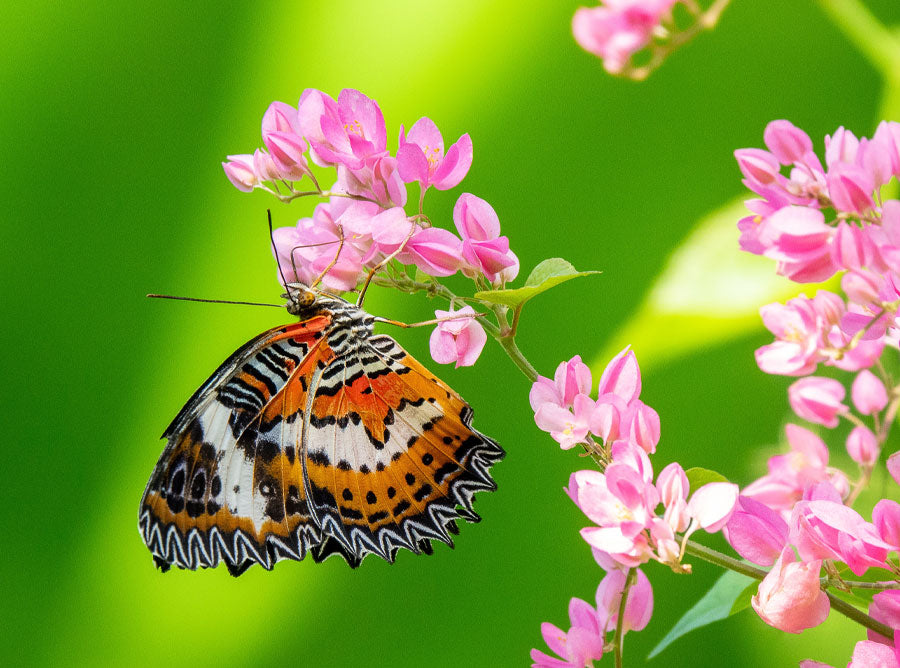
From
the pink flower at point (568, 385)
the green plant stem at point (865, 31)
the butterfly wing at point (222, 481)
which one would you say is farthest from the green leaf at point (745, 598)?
the green plant stem at point (865, 31)

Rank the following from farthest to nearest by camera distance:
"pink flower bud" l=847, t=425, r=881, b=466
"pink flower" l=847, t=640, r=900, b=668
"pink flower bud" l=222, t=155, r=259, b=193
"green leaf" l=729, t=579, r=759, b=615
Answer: "pink flower bud" l=847, t=425, r=881, b=466 → "pink flower bud" l=222, t=155, r=259, b=193 → "green leaf" l=729, t=579, r=759, b=615 → "pink flower" l=847, t=640, r=900, b=668

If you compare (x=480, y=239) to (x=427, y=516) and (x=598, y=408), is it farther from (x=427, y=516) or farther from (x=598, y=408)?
(x=427, y=516)

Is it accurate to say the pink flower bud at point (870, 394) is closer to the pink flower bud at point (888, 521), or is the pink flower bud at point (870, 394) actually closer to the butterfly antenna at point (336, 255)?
the pink flower bud at point (888, 521)

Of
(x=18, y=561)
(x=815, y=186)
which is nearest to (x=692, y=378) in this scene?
(x=815, y=186)

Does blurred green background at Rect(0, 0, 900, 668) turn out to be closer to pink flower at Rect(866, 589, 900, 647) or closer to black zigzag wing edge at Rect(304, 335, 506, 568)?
black zigzag wing edge at Rect(304, 335, 506, 568)

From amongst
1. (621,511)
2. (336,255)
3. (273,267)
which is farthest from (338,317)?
(273,267)

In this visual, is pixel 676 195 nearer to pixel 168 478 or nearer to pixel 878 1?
pixel 878 1

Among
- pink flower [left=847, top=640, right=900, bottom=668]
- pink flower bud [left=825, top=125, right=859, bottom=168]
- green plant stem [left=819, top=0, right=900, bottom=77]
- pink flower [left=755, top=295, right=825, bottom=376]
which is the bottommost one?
pink flower [left=847, top=640, right=900, bottom=668]

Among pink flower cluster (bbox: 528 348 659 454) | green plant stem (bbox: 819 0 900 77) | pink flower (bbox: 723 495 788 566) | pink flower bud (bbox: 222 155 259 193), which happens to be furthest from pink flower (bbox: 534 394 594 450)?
green plant stem (bbox: 819 0 900 77)
